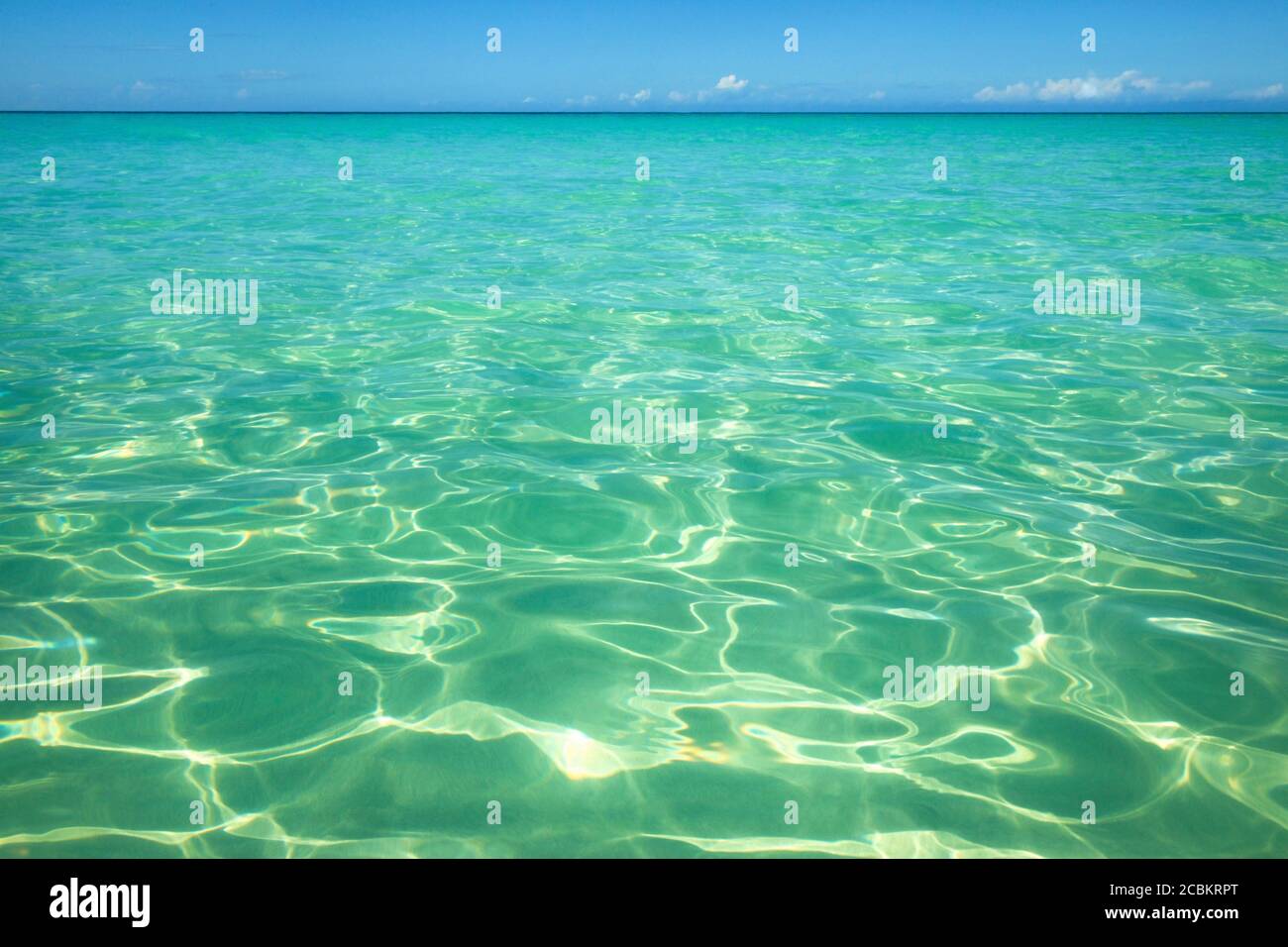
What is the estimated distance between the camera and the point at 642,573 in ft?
13.2

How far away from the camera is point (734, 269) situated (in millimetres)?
10898

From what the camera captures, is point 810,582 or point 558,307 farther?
point 558,307

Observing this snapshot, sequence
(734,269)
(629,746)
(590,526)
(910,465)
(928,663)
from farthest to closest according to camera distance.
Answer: (734,269) → (910,465) → (590,526) → (928,663) → (629,746)

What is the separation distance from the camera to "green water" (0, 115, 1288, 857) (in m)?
2.73

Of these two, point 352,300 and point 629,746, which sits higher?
point 352,300

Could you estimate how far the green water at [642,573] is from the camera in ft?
8.96

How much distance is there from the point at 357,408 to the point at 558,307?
10.8ft

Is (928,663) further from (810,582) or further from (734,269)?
(734,269)

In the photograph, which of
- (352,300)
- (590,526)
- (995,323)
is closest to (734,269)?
(995,323)

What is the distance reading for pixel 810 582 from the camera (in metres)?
3.95

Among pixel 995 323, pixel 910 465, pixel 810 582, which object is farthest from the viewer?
pixel 995 323

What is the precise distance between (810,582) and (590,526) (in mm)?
1105
